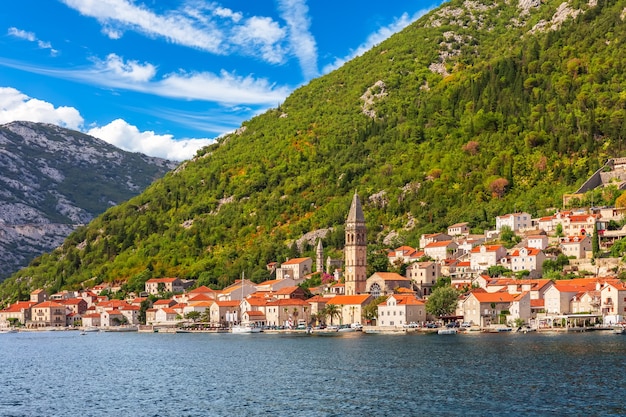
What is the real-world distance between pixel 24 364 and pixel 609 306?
64.1 meters

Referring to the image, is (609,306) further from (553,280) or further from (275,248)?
(275,248)

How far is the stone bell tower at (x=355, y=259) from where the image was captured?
141 metres

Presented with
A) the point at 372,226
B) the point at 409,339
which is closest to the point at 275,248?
the point at 372,226

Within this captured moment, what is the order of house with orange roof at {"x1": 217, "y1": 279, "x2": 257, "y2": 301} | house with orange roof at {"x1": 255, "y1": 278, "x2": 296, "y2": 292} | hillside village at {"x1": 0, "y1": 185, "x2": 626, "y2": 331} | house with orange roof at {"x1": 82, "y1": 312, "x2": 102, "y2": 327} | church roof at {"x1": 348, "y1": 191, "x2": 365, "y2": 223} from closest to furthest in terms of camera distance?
hillside village at {"x1": 0, "y1": 185, "x2": 626, "y2": 331} → church roof at {"x1": 348, "y1": 191, "x2": 365, "y2": 223} → house with orange roof at {"x1": 255, "y1": 278, "x2": 296, "y2": 292} → house with orange roof at {"x1": 217, "y1": 279, "x2": 257, "y2": 301} → house with orange roof at {"x1": 82, "y1": 312, "x2": 102, "y2": 327}

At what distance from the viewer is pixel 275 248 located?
7003 inches

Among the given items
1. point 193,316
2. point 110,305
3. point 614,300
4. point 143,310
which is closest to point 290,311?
point 193,316

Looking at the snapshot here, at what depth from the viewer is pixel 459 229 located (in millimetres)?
151875

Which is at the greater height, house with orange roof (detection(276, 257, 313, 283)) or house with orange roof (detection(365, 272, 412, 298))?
house with orange roof (detection(276, 257, 313, 283))

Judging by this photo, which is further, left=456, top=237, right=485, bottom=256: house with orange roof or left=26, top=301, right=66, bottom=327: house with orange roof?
left=26, top=301, right=66, bottom=327: house with orange roof

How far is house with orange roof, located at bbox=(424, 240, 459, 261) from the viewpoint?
465ft

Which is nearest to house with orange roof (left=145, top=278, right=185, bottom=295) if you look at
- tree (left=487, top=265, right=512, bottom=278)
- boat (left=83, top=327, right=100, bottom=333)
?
boat (left=83, top=327, right=100, bottom=333)

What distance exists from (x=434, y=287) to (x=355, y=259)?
1425 centimetres

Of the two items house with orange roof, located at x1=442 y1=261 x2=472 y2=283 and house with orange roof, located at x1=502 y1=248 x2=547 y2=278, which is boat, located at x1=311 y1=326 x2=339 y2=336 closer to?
house with orange roof, located at x1=442 y1=261 x2=472 y2=283

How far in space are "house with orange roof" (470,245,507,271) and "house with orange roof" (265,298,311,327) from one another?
2599cm
